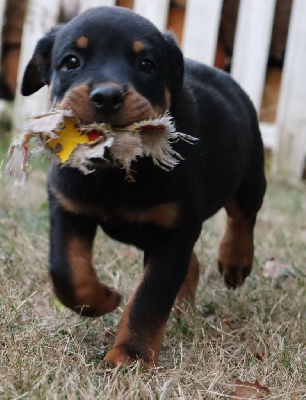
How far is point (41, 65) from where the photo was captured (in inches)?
106

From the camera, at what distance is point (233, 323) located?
3006mm

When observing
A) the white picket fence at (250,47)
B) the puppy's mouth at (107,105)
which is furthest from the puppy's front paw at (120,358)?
the white picket fence at (250,47)

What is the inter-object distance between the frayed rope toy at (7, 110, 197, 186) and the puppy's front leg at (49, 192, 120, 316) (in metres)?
0.36

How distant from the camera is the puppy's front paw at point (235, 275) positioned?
3.46 m

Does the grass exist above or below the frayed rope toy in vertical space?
below

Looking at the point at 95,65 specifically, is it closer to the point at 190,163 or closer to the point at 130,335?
the point at 190,163

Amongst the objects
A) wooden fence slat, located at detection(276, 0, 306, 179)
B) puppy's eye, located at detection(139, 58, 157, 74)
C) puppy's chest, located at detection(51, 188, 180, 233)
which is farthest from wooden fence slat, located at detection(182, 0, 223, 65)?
puppy's chest, located at detection(51, 188, 180, 233)

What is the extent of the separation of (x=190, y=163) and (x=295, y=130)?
14.7 feet

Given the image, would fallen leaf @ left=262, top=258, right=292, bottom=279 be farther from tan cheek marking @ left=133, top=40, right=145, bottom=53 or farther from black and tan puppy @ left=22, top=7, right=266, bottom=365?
tan cheek marking @ left=133, top=40, right=145, bottom=53

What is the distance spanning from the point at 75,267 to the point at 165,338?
1.53 feet

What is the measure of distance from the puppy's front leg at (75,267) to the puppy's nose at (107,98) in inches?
20.4

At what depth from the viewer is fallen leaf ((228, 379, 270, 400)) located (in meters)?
2.13

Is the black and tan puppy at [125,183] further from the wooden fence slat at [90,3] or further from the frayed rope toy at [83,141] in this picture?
the wooden fence slat at [90,3]

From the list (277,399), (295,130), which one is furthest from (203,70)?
(295,130)
